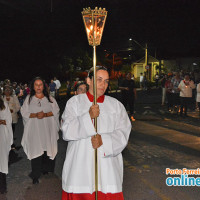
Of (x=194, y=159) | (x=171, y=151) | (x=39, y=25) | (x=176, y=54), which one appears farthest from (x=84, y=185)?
(x=176, y=54)

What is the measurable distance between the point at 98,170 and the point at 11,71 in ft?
89.0

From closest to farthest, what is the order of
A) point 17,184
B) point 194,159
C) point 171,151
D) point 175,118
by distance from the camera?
point 17,184 < point 194,159 < point 171,151 < point 175,118

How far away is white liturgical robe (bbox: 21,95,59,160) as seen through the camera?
619 centimetres

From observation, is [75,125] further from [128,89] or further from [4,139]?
[128,89]

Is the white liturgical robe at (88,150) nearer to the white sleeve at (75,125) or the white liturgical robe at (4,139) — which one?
the white sleeve at (75,125)

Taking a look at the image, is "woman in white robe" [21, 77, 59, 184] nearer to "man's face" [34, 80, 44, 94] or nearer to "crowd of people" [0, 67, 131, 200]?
"man's face" [34, 80, 44, 94]

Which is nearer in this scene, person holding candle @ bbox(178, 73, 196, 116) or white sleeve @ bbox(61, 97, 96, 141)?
white sleeve @ bbox(61, 97, 96, 141)

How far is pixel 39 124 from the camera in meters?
6.27

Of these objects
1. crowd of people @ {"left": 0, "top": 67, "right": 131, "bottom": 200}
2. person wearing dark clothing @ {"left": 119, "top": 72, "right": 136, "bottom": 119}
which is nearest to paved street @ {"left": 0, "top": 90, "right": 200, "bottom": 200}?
crowd of people @ {"left": 0, "top": 67, "right": 131, "bottom": 200}

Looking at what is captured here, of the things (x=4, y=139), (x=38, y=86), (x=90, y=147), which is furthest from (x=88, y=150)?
Result: (x=38, y=86)

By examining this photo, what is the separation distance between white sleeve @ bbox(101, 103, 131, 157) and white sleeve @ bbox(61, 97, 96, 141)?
19 centimetres

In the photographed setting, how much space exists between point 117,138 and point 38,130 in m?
3.08

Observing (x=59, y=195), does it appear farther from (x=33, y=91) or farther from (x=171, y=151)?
(x=171, y=151)

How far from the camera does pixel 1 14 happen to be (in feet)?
90.5
